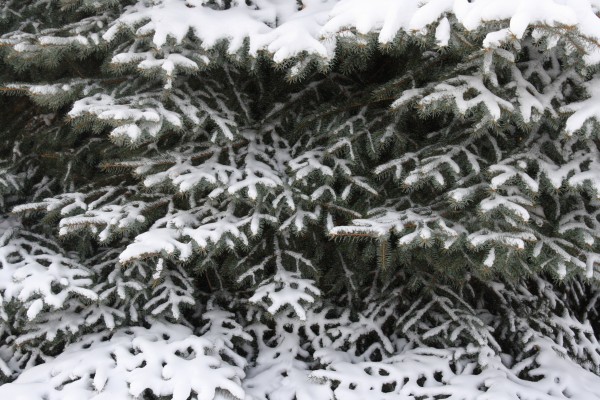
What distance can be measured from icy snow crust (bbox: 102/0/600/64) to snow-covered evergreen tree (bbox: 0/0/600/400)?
12 mm

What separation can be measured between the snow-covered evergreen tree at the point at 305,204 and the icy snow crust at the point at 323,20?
0.04ft

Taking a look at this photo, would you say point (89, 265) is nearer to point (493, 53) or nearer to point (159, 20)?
point (159, 20)

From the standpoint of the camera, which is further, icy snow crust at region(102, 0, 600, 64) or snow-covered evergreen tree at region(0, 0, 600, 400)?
snow-covered evergreen tree at region(0, 0, 600, 400)

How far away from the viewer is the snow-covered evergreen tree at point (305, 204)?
225 centimetres

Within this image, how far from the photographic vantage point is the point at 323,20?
7.96 feet

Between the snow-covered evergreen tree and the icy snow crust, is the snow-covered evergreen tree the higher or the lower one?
the lower one

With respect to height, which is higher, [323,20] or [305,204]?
[323,20]

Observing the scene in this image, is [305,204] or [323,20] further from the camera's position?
[305,204]

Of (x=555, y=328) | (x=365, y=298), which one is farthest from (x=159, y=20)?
(x=555, y=328)

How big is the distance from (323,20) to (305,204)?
3.09 ft

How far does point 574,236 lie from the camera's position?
2.40 metres

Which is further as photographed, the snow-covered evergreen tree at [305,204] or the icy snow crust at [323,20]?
the snow-covered evergreen tree at [305,204]

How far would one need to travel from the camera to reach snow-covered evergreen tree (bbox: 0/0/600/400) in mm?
2252

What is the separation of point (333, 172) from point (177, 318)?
46.1 inches
